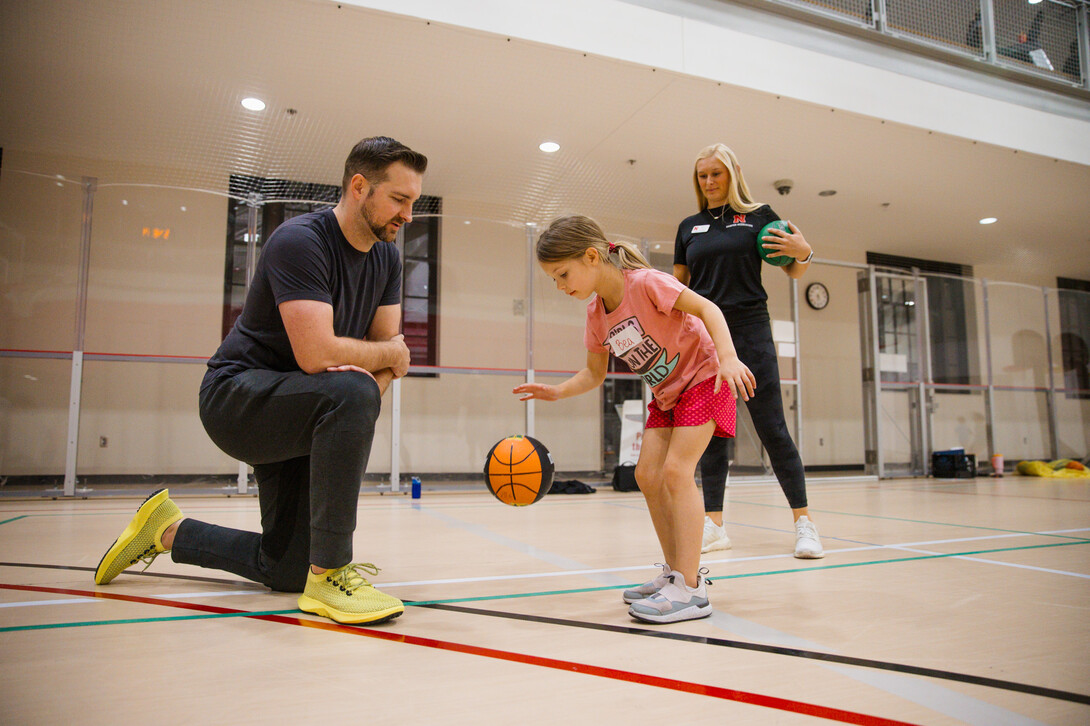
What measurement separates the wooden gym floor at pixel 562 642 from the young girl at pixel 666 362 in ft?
0.68

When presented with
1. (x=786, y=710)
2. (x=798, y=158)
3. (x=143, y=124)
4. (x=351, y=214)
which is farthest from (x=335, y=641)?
(x=798, y=158)

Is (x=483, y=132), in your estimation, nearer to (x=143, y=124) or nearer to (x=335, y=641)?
(x=143, y=124)

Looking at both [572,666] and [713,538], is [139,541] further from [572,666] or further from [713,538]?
[713,538]

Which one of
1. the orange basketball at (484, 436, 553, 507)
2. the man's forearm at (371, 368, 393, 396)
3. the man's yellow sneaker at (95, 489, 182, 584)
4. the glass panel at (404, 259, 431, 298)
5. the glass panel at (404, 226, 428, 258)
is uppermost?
the glass panel at (404, 226, 428, 258)

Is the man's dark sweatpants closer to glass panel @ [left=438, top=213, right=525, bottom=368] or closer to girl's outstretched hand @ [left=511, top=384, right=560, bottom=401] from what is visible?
girl's outstretched hand @ [left=511, top=384, right=560, bottom=401]

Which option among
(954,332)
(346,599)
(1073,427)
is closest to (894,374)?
(954,332)

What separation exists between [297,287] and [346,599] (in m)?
0.76

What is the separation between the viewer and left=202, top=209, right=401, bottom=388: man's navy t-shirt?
1595mm

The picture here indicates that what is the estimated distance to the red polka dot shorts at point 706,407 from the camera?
173cm

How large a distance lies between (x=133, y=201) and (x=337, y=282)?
4718 millimetres

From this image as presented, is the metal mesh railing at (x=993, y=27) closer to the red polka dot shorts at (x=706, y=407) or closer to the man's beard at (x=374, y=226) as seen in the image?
the red polka dot shorts at (x=706, y=407)

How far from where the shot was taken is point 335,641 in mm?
1337

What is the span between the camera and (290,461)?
1.77 metres

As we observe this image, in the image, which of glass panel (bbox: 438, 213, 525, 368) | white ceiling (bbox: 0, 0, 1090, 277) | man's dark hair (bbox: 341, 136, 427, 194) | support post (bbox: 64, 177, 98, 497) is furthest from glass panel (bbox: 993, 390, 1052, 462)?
support post (bbox: 64, 177, 98, 497)
